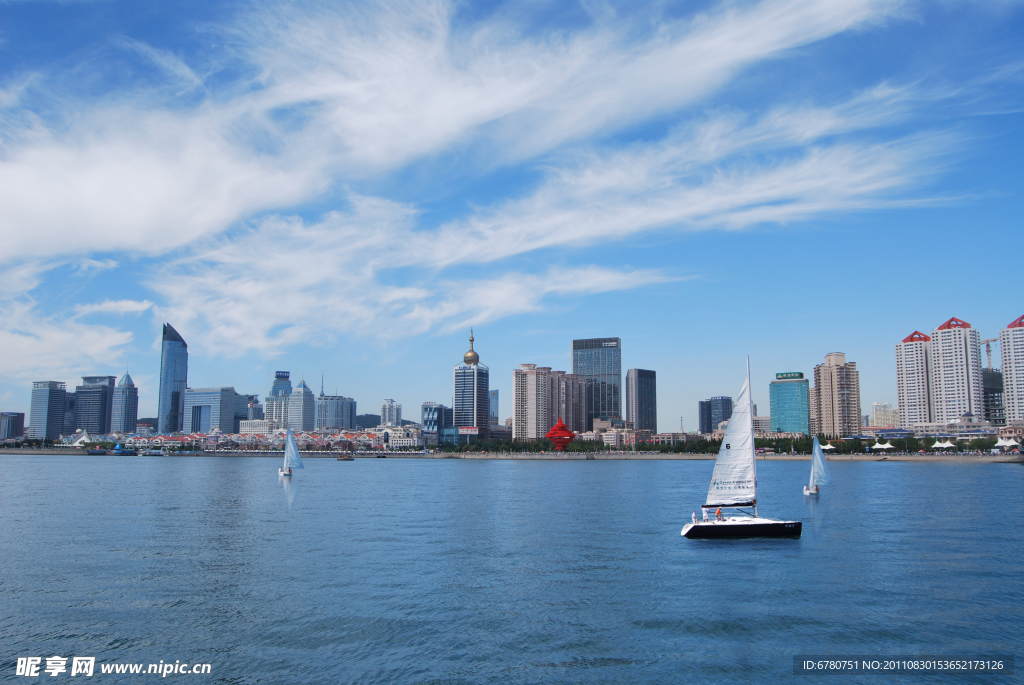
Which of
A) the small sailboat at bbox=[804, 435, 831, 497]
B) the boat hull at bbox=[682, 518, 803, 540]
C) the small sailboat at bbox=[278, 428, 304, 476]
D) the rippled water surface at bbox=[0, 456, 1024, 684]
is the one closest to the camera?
the rippled water surface at bbox=[0, 456, 1024, 684]

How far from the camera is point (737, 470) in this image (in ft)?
178

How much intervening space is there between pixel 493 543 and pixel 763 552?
60.3ft

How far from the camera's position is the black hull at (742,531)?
2044 inches

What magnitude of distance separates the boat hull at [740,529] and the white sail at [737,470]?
1.78 metres

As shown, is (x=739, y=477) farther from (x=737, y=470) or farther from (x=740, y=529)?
(x=740, y=529)

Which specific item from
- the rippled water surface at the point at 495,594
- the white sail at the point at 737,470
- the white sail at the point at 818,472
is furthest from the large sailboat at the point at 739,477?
the white sail at the point at 818,472

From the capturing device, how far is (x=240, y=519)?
65.9m

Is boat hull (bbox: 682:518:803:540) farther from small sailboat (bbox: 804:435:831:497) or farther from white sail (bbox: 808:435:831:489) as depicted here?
white sail (bbox: 808:435:831:489)

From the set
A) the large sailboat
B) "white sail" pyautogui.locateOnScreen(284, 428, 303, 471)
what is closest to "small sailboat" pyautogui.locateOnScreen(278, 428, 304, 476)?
"white sail" pyautogui.locateOnScreen(284, 428, 303, 471)

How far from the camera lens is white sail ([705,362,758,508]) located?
2121 inches

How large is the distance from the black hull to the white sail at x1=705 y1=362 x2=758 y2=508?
2112mm

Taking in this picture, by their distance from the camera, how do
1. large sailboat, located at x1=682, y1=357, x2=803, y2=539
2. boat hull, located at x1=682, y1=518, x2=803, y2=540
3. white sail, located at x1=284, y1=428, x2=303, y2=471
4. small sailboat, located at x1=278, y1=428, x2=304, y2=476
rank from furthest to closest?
white sail, located at x1=284, y1=428, x2=303, y2=471
small sailboat, located at x1=278, y1=428, x2=304, y2=476
large sailboat, located at x1=682, y1=357, x2=803, y2=539
boat hull, located at x1=682, y1=518, x2=803, y2=540

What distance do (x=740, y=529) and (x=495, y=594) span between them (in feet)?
76.3

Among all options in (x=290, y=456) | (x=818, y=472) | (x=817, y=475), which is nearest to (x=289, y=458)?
(x=290, y=456)
